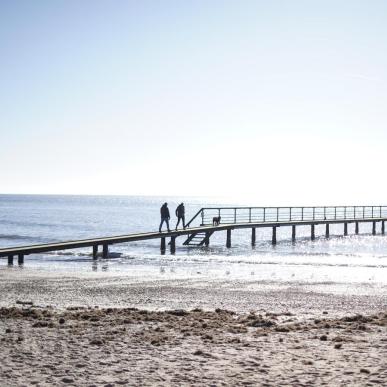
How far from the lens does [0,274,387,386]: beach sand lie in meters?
6.69

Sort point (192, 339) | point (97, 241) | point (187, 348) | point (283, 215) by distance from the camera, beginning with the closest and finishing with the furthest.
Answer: point (187, 348)
point (192, 339)
point (97, 241)
point (283, 215)

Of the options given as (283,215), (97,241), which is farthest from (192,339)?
(283,215)

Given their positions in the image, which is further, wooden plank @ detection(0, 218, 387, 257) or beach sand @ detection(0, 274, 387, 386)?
wooden plank @ detection(0, 218, 387, 257)

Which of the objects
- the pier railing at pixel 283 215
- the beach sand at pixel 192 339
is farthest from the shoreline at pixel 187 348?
the pier railing at pixel 283 215

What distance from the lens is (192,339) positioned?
28.3 feet

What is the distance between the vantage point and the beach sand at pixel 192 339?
6691 mm

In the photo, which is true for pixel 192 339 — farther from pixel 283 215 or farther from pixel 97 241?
pixel 283 215

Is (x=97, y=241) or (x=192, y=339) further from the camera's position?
(x=97, y=241)

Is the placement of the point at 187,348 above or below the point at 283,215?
above

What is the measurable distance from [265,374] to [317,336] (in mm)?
2351

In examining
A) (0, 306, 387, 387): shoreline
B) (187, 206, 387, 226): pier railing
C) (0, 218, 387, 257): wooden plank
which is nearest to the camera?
(0, 306, 387, 387): shoreline

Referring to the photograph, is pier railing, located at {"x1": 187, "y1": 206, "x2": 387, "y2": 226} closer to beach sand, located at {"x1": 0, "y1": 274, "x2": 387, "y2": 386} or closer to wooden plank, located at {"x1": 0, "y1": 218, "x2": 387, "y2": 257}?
wooden plank, located at {"x1": 0, "y1": 218, "x2": 387, "y2": 257}

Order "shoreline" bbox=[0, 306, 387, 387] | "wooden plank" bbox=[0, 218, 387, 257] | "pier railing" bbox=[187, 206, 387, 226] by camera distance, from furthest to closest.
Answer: "pier railing" bbox=[187, 206, 387, 226] < "wooden plank" bbox=[0, 218, 387, 257] < "shoreline" bbox=[0, 306, 387, 387]

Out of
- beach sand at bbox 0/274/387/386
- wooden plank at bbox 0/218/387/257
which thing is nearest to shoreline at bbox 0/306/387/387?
beach sand at bbox 0/274/387/386
